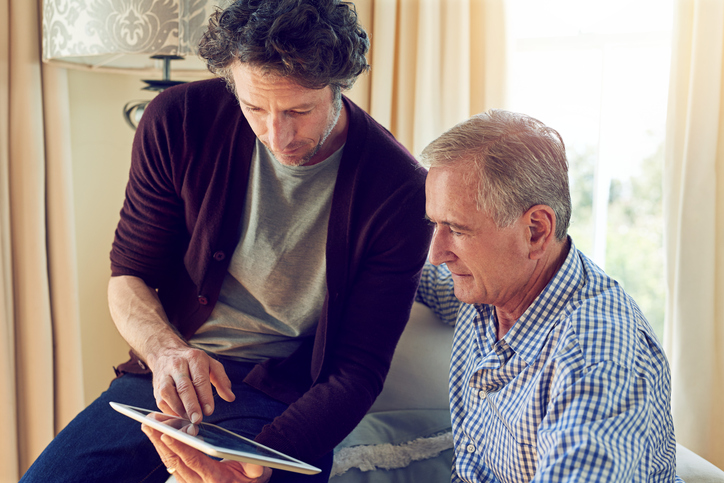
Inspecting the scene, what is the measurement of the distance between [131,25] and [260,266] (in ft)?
2.24

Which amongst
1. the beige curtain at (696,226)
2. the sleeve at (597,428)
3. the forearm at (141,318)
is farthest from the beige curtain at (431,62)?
the sleeve at (597,428)

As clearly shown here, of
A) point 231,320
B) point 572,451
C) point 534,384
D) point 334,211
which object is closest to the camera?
point 572,451

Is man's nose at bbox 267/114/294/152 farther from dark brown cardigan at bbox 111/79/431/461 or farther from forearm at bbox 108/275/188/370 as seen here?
forearm at bbox 108/275/188/370

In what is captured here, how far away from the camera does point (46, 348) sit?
189 centimetres

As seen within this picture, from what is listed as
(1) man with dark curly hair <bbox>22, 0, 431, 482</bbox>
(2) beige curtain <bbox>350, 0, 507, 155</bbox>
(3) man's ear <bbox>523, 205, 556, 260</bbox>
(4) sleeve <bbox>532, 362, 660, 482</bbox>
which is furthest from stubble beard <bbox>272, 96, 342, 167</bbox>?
(2) beige curtain <bbox>350, 0, 507, 155</bbox>

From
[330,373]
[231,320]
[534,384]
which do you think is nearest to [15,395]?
[231,320]

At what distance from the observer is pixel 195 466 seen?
3.28 ft

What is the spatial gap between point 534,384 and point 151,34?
46.2 inches

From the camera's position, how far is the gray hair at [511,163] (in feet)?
3.23

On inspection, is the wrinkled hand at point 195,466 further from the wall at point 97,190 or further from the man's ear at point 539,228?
the wall at point 97,190

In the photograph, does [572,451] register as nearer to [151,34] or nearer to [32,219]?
[151,34]

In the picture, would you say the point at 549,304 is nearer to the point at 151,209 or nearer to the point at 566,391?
the point at 566,391

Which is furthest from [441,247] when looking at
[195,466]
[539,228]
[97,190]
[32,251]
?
[97,190]

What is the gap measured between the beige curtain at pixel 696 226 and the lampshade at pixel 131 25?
129cm
